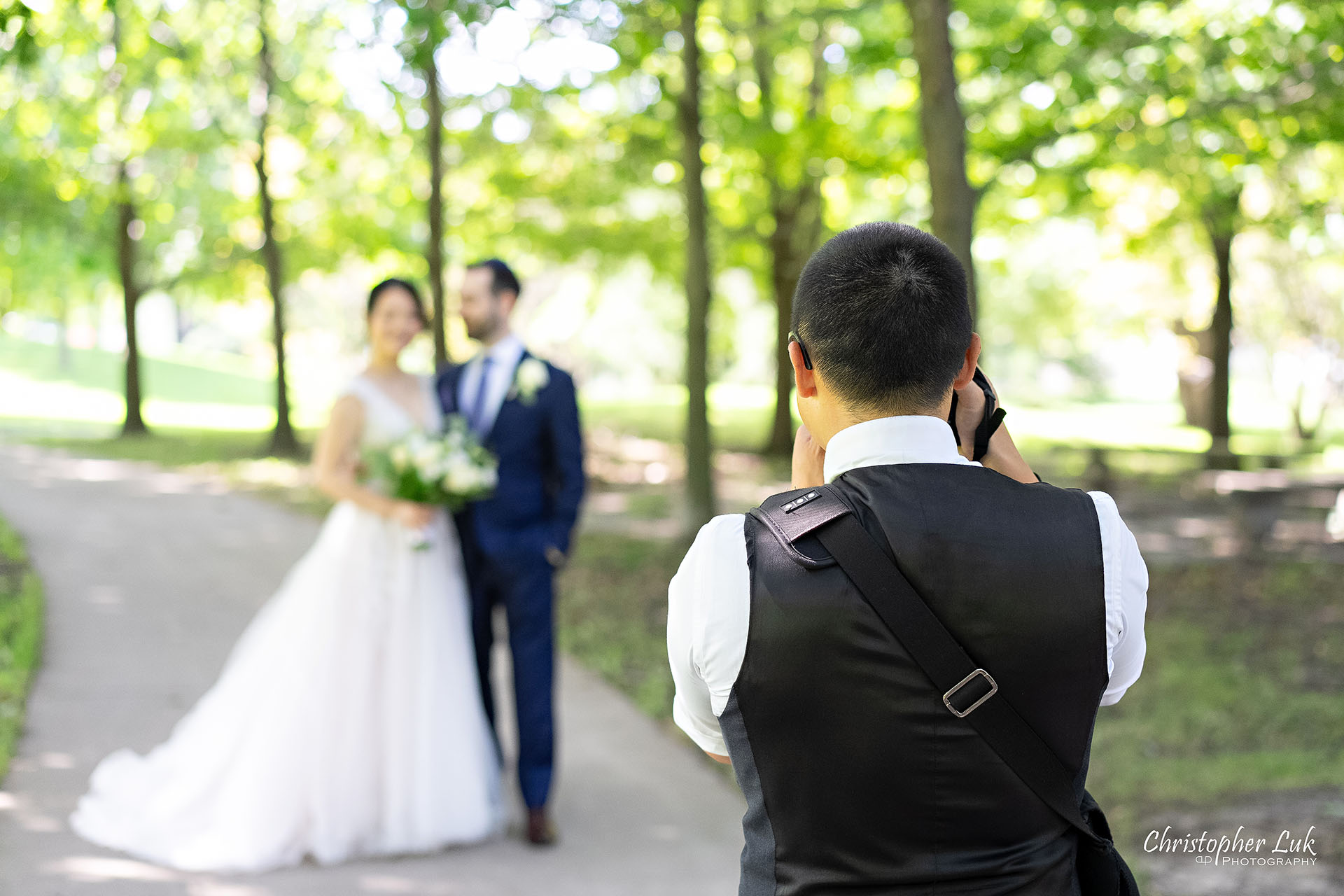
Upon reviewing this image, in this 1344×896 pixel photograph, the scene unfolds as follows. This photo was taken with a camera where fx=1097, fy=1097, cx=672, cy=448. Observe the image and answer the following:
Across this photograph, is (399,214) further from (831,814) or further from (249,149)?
(831,814)

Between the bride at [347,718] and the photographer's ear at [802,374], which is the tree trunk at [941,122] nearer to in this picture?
the bride at [347,718]

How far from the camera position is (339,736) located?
4.90 m

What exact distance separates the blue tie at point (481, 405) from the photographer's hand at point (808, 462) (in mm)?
3382

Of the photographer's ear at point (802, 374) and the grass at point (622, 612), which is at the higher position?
the photographer's ear at point (802, 374)

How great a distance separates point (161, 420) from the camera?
30.7 metres

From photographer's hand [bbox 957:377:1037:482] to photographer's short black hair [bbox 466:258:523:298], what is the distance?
329 cm

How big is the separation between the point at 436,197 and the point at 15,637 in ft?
25.4

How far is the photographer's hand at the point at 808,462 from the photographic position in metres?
1.97

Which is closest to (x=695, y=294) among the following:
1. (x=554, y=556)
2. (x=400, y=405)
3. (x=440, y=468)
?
(x=400, y=405)

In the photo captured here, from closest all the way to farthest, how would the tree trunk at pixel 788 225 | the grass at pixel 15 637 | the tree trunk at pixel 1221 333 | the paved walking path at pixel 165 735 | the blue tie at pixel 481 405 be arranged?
the paved walking path at pixel 165 735 < the blue tie at pixel 481 405 < the grass at pixel 15 637 < the tree trunk at pixel 788 225 < the tree trunk at pixel 1221 333

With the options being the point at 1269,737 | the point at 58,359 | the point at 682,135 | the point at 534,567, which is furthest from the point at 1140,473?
the point at 58,359

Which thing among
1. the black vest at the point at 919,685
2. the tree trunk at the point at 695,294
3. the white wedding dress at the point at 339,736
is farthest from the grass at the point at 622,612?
the black vest at the point at 919,685

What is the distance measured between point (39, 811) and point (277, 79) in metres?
17.6

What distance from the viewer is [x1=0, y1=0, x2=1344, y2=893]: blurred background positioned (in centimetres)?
746
